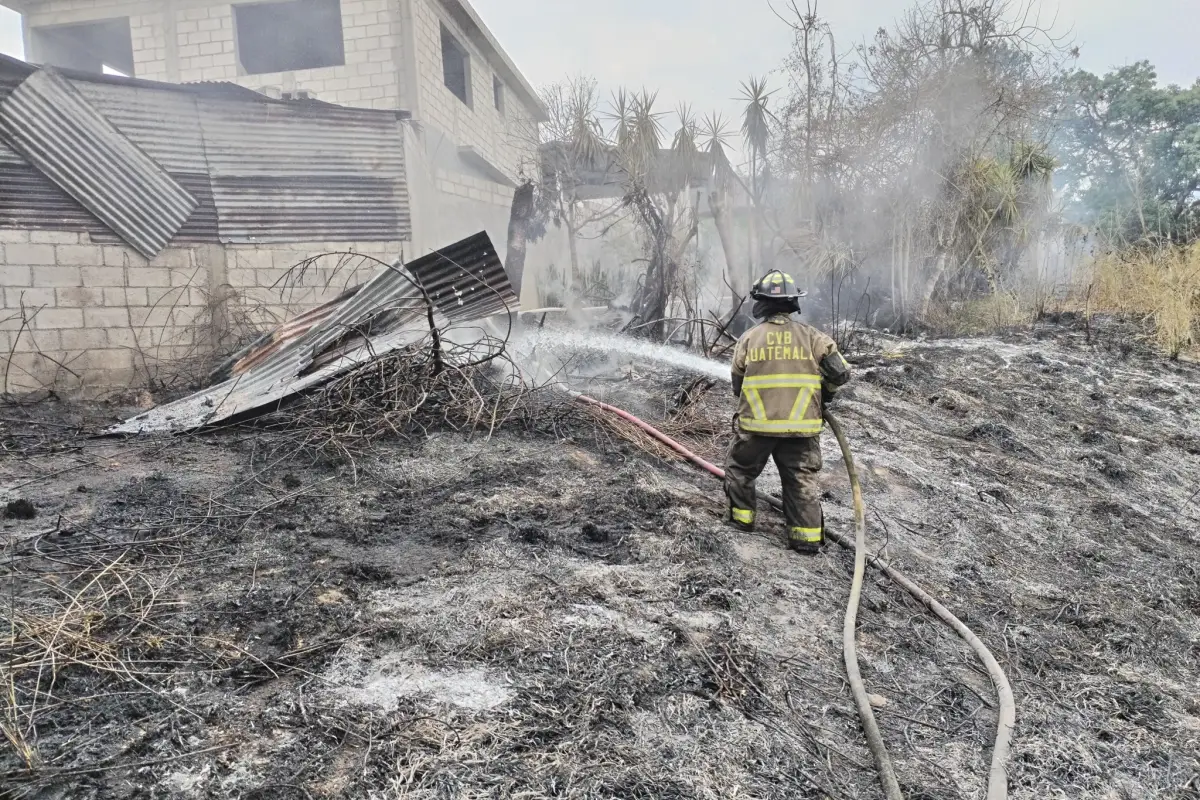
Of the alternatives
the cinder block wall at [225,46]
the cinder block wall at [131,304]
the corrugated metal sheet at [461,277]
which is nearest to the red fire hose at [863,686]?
the corrugated metal sheet at [461,277]

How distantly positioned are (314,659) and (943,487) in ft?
14.7

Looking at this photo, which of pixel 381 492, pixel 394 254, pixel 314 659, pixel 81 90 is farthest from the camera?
pixel 394 254

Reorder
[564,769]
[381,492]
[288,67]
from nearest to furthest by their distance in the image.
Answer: [564,769], [381,492], [288,67]

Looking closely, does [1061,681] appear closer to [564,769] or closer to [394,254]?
[564,769]

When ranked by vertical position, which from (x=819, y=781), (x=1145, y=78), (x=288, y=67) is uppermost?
(x=1145, y=78)

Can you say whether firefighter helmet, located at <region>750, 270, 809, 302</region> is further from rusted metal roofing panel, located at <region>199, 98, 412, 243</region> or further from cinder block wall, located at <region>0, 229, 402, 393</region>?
rusted metal roofing panel, located at <region>199, 98, 412, 243</region>

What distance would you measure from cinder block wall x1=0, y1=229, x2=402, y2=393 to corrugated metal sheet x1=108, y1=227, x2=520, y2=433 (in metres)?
1.65

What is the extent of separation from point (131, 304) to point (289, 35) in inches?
314

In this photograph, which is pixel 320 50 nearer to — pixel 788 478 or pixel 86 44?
pixel 86 44

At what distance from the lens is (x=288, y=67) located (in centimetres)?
1348

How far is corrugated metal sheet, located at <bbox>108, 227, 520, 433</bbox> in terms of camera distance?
5465 millimetres

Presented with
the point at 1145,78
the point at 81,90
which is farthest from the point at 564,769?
the point at 1145,78

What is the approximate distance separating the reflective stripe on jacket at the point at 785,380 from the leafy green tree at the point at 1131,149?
1934 cm

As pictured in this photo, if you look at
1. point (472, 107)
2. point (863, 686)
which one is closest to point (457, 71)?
point (472, 107)
